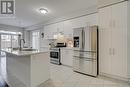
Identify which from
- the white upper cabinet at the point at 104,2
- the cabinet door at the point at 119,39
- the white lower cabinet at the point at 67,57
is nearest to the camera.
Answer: the cabinet door at the point at 119,39

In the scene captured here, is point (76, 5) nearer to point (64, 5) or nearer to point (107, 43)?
point (64, 5)

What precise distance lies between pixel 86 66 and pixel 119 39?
1523 mm

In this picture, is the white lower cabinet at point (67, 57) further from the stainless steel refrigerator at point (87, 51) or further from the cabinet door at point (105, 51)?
the cabinet door at point (105, 51)

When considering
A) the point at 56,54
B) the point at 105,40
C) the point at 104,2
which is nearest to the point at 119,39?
the point at 105,40

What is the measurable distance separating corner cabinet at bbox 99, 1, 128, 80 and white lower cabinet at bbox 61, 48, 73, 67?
5.34 ft

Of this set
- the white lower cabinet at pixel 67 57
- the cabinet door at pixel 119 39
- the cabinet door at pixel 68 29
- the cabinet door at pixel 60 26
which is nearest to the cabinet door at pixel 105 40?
the cabinet door at pixel 119 39

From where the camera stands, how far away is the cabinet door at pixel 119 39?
3.24 metres

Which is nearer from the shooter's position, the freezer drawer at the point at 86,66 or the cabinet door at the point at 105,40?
the cabinet door at the point at 105,40

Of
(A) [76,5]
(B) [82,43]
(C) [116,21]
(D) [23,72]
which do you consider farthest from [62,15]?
(D) [23,72]

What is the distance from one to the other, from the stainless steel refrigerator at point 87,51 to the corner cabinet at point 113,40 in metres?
0.23

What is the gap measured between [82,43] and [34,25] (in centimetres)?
570

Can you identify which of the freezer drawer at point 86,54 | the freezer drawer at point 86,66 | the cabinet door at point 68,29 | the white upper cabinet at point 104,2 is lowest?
the freezer drawer at point 86,66

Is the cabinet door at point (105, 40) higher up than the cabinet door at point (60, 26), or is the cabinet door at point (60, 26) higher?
the cabinet door at point (60, 26)

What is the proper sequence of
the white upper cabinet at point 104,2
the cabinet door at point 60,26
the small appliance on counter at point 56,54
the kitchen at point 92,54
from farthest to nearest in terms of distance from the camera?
1. the cabinet door at point 60,26
2. the small appliance on counter at point 56,54
3. the white upper cabinet at point 104,2
4. the kitchen at point 92,54
